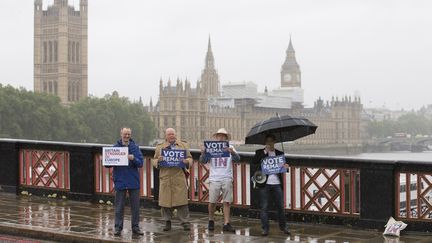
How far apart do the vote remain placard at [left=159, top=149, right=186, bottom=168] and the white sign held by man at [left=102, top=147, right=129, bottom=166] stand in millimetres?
537

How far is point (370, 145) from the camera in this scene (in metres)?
184

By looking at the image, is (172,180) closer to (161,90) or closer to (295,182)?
(295,182)

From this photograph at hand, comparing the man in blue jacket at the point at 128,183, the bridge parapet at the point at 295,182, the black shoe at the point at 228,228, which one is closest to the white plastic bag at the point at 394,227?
the bridge parapet at the point at 295,182

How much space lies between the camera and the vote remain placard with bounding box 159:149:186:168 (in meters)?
10.6

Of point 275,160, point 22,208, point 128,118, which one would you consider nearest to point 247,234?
point 275,160

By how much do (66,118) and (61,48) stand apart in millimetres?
48158

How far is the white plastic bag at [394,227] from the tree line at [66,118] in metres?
83.4

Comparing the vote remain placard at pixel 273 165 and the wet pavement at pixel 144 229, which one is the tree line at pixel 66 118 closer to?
the wet pavement at pixel 144 229

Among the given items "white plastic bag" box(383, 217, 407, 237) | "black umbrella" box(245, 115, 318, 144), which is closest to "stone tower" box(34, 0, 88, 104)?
"black umbrella" box(245, 115, 318, 144)

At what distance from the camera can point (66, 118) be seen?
10219 centimetres

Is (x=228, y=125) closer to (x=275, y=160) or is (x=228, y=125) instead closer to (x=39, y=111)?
(x=39, y=111)

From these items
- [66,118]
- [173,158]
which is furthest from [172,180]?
[66,118]

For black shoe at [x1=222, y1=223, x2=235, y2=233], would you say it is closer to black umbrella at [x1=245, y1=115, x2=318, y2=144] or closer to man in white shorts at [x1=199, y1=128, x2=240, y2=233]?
man in white shorts at [x1=199, y1=128, x2=240, y2=233]

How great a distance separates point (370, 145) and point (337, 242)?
178 meters
